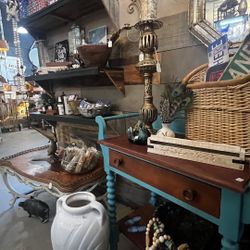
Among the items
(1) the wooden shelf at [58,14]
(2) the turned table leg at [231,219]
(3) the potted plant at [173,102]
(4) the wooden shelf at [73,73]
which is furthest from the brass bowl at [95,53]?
(2) the turned table leg at [231,219]

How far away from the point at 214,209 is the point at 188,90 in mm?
434

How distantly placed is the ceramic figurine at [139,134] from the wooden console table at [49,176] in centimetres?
61

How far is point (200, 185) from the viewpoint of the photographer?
67cm

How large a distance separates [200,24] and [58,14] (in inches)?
47.6

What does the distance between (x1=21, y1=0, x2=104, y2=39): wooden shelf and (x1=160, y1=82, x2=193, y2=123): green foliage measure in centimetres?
107

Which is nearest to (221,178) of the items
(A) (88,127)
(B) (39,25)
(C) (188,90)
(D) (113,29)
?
(C) (188,90)

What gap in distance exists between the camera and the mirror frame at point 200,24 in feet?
3.49

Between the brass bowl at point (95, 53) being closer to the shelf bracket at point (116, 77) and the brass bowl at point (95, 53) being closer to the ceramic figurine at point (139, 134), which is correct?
the shelf bracket at point (116, 77)

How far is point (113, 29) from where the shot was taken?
1.53 m

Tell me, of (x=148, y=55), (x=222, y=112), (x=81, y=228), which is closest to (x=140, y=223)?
(x=81, y=228)

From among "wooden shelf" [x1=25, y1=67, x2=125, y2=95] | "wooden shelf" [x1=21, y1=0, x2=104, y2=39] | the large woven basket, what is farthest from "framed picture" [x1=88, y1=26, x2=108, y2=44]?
the large woven basket

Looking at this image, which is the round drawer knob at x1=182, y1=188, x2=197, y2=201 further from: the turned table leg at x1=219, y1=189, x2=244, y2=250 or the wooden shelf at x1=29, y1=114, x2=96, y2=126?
the wooden shelf at x1=29, y1=114, x2=96, y2=126

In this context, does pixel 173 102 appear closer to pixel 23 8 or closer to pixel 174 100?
pixel 174 100

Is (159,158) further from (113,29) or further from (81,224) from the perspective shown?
(113,29)
